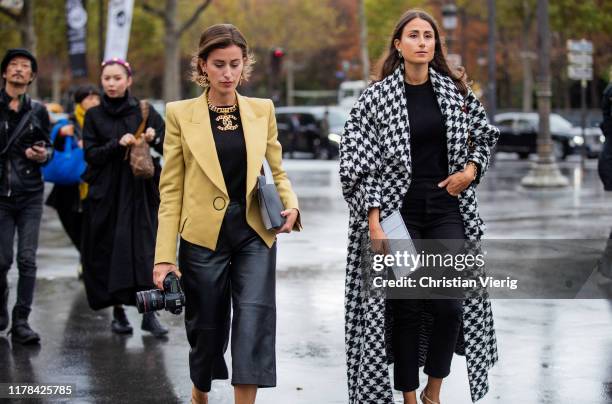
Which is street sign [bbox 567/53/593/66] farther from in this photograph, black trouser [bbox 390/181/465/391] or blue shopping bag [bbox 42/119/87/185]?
black trouser [bbox 390/181/465/391]

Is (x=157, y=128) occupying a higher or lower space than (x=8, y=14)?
lower

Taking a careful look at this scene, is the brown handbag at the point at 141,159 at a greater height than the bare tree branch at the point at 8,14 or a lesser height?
lesser

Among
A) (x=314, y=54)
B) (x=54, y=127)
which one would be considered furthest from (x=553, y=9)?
(x=54, y=127)

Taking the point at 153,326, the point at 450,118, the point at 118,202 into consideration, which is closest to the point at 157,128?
the point at 118,202

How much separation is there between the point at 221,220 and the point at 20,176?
129 inches

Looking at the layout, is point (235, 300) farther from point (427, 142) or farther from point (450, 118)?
point (450, 118)

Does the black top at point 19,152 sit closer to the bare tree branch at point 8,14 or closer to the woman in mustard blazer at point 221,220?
the woman in mustard blazer at point 221,220

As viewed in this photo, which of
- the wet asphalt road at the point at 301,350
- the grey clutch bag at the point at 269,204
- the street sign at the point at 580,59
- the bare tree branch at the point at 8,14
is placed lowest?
the wet asphalt road at the point at 301,350

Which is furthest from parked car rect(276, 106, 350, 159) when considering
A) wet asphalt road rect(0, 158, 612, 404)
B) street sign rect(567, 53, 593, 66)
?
wet asphalt road rect(0, 158, 612, 404)

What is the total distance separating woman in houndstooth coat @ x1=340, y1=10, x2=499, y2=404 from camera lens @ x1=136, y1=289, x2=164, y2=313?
94cm

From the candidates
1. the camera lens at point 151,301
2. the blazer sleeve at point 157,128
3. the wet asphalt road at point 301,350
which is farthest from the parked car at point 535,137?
the camera lens at point 151,301

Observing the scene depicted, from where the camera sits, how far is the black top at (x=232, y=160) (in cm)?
556

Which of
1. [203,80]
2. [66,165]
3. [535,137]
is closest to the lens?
[203,80]

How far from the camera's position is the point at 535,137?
127ft
